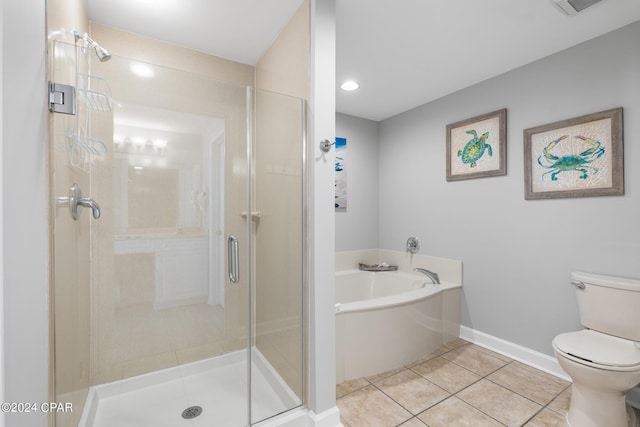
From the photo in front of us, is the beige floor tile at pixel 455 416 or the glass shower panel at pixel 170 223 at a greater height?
the glass shower panel at pixel 170 223

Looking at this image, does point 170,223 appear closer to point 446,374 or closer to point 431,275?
point 446,374

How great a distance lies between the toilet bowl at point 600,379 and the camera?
4.88ft

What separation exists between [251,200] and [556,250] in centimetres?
231

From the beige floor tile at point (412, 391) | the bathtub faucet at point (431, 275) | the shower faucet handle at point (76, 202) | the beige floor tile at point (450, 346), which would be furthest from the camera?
the bathtub faucet at point (431, 275)

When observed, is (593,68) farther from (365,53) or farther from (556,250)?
(365,53)

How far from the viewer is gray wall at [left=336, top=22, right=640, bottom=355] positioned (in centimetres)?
191

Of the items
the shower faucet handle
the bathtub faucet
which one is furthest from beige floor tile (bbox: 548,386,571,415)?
the shower faucet handle

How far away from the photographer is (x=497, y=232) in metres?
2.56

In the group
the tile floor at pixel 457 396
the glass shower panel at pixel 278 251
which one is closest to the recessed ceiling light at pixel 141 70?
the glass shower panel at pixel 278 251

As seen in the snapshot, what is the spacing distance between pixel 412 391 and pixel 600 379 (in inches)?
40.7

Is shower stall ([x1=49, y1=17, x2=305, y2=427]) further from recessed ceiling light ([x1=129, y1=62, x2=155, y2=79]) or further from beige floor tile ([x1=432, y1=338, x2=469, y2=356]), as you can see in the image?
beige floor tile ([x1=432, y1=338, x2=469, y2=356])

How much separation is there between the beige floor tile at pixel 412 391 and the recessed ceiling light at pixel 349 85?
8.36 ft

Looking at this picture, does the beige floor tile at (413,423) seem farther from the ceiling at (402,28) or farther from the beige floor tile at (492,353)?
the ceiling at (402,28)

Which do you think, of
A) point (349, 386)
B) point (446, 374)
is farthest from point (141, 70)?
point (446, 374)
